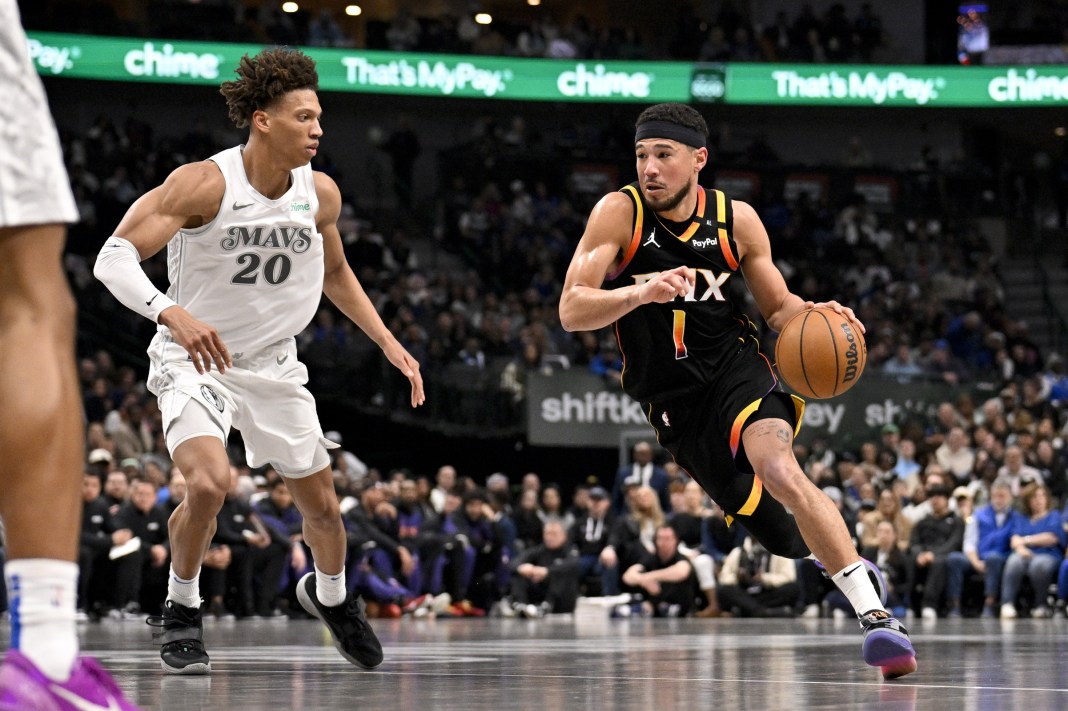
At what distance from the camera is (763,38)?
96.8 feet

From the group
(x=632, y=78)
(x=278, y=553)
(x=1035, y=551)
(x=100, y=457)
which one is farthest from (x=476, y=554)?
(x=632, y=78)

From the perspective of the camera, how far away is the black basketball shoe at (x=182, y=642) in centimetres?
579

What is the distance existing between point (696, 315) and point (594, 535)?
383 inches

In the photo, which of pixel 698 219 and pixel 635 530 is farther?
pixel 635 530

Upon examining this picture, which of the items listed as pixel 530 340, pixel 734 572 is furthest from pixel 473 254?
pixel 734 572

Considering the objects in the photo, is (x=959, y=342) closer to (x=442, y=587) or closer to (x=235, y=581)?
(x=442, y=587)

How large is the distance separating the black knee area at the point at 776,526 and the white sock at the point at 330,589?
5.56 ft

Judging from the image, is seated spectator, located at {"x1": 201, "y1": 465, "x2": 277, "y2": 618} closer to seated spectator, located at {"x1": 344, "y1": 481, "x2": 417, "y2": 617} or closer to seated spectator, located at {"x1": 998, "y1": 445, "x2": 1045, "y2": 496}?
seated spectator, located at {"x1": 344, "y1": 481, "x2": 417, "y2": 617}

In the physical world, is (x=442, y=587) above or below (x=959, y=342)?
below

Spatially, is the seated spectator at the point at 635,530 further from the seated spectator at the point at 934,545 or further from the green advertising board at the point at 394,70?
the green advertising board at the point at 394,70

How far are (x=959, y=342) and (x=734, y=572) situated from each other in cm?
1000

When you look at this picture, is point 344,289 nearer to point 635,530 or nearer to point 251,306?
point 251,306

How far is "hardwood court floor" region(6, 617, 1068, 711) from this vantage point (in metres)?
4.50

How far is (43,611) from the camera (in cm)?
263
